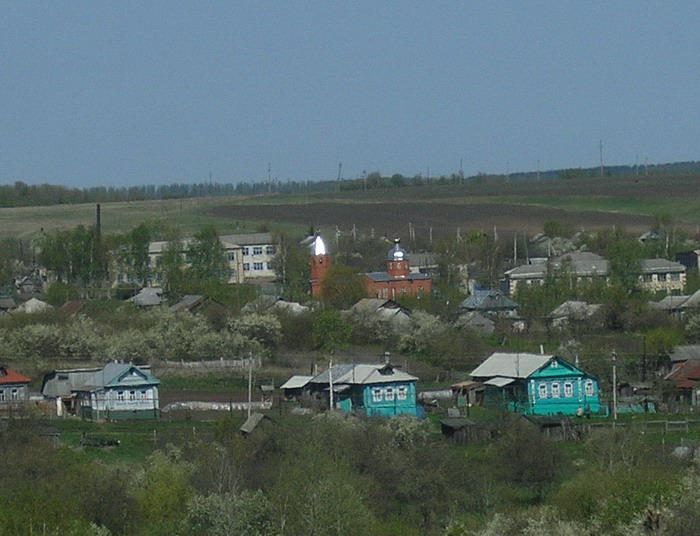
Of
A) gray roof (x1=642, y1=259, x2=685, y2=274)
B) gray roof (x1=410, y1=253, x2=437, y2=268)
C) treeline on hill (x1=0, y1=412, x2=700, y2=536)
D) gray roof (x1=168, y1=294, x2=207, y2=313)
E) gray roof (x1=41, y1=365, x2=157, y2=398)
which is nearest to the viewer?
treeline on hill (x1=0, y1=412, x2=700, y2=536)

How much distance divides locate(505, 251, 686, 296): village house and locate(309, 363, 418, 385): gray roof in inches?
754

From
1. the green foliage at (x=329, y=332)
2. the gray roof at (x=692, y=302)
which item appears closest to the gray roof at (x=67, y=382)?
the green foliage at (x=329, y=332)

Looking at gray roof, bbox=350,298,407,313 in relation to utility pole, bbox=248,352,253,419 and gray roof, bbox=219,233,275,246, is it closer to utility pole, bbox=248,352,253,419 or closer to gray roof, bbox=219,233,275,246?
utility pole, bbox=248,352,253,419

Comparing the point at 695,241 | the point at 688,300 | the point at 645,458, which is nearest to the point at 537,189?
the point at 695,241

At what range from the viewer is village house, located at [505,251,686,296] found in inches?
2085

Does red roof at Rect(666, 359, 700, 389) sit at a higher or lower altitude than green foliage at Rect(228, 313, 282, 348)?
lower

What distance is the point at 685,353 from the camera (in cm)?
3553

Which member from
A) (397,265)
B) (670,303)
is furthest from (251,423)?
(397,265)

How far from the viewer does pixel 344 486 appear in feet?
60.8

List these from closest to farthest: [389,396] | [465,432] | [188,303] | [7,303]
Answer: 1. [465,432]
2. [389,396]
3. [188,303]
4. [7,303]

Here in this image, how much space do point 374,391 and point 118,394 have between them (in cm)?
465

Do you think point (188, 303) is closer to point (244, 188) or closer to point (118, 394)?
point (118, 394)

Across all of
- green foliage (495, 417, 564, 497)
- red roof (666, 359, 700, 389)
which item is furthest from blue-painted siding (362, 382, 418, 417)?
green foliage (495, 417, 564, 497)

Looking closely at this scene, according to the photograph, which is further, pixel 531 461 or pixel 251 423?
pixel 251 423
